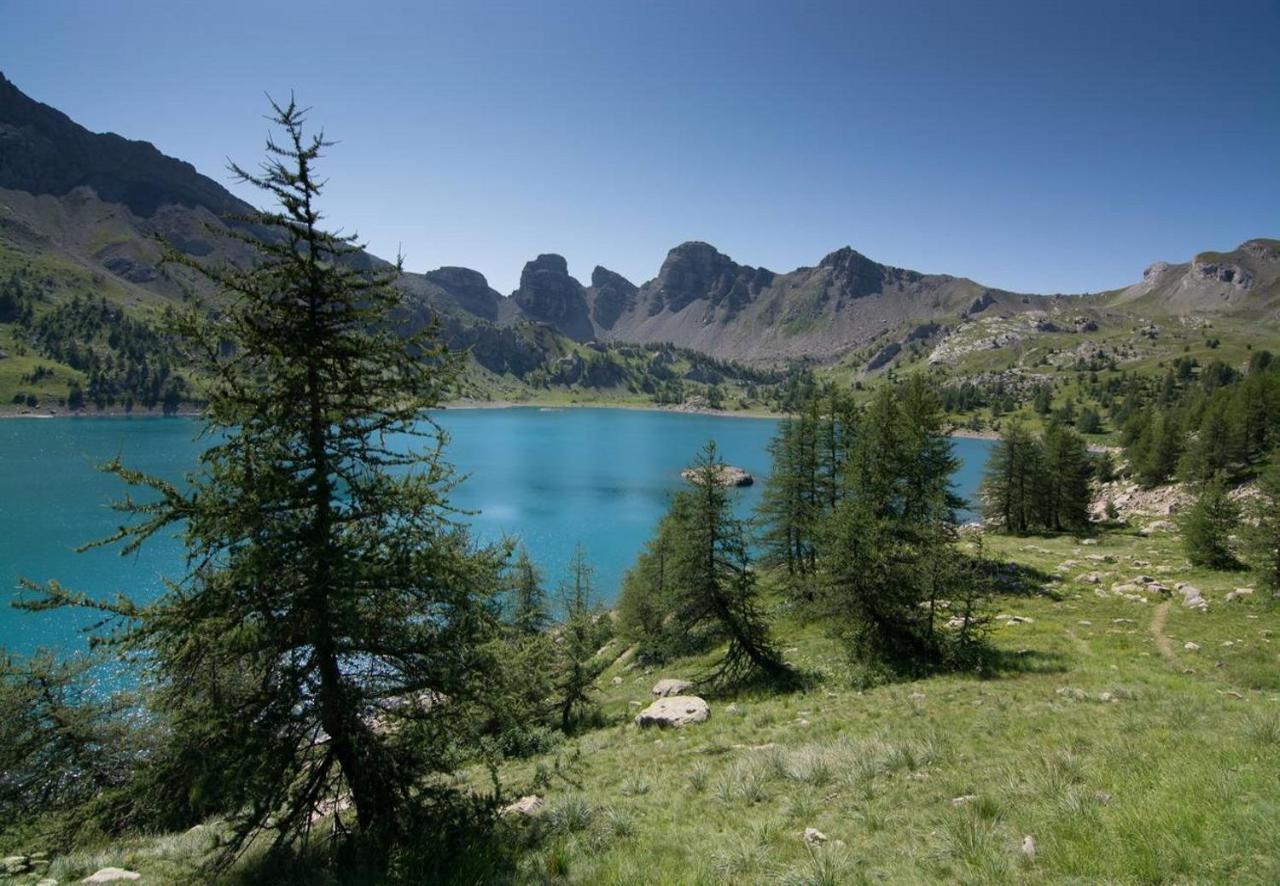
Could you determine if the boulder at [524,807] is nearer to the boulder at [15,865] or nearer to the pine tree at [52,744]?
the boulder at [15,865]

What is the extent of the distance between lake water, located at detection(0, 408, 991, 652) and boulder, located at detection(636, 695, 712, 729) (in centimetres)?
1036

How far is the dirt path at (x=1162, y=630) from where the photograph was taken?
871 inches

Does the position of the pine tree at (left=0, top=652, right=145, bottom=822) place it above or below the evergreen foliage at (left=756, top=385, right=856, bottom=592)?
below

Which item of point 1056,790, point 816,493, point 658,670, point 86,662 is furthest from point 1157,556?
point 86,662

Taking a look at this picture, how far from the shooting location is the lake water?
5141cm

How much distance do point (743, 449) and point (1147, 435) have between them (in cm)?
10269

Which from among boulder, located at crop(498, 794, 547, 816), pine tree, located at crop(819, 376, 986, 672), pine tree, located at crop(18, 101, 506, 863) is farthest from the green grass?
pine tree, located at crop(18, 101, 506, 863)

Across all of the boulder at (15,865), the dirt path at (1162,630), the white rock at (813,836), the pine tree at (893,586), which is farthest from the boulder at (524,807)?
the dirt path at (1162,630)

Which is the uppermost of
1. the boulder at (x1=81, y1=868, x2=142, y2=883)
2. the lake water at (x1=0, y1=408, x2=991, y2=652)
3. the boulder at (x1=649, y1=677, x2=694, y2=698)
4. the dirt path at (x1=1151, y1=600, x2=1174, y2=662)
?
the boulder at (x1=81, y1=868, x2=142, y2=883)

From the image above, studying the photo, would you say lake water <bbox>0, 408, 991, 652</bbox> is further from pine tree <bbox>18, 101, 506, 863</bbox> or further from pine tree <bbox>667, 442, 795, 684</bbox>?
pine tree <bbox>667, 442, 795, 684</bbox>

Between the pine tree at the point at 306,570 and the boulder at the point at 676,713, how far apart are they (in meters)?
11.2

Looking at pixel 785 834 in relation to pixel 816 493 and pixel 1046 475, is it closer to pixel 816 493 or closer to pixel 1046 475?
pixel 816 493

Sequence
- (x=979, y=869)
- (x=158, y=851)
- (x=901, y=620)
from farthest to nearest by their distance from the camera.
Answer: (x=901, y=620), (x=158, y=851), (x=979, y=869)

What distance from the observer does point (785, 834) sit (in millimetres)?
8711
